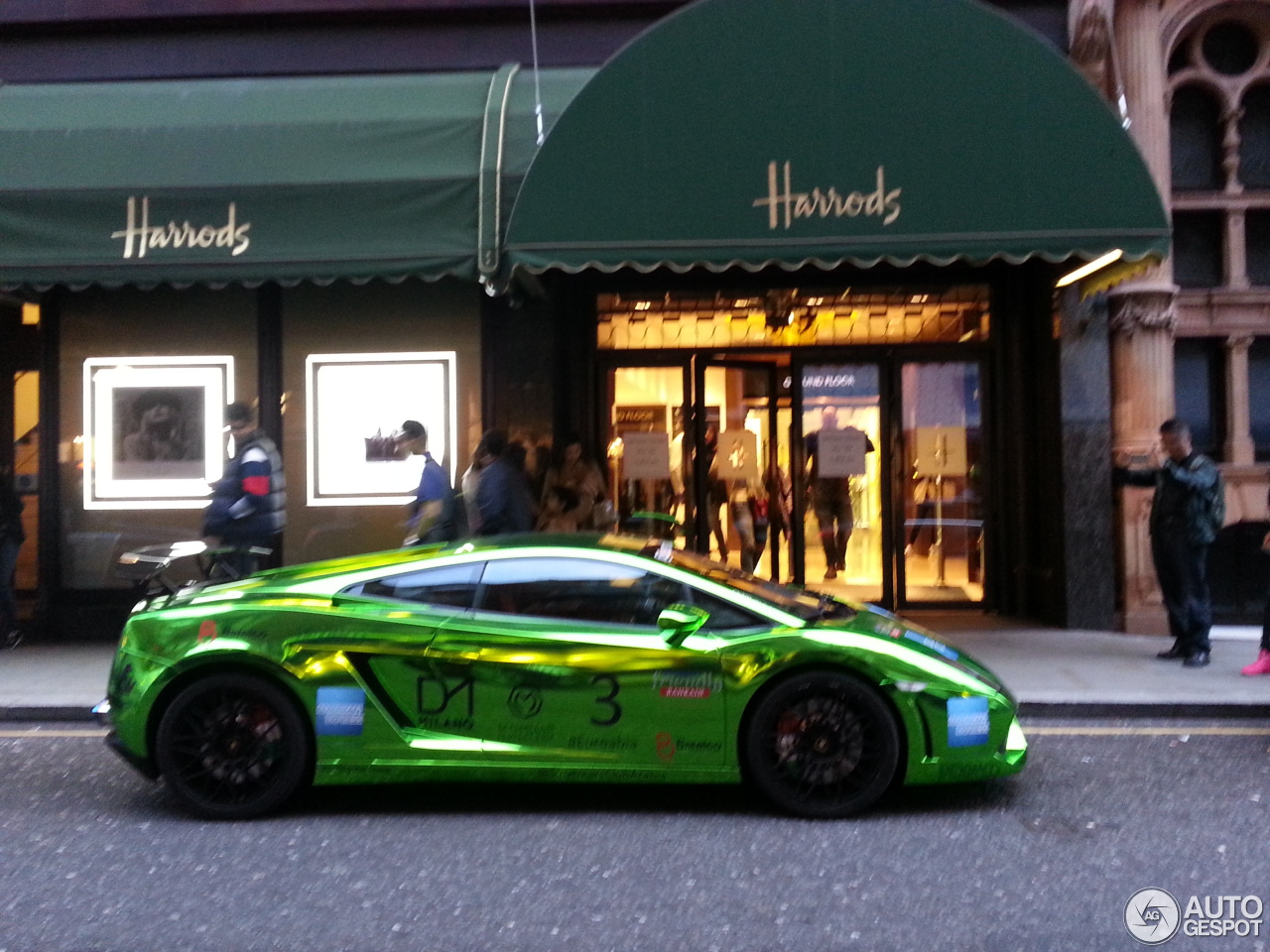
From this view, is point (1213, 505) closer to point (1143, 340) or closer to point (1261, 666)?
point (1261, 666)

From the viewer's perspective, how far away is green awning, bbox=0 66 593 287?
912cm

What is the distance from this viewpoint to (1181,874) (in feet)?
15.9

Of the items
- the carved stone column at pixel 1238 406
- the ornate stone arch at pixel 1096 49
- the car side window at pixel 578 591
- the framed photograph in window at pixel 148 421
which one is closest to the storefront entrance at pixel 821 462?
the carved stone column at pixel 1238 406

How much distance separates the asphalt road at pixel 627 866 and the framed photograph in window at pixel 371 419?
187 inches

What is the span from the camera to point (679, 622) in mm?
5613

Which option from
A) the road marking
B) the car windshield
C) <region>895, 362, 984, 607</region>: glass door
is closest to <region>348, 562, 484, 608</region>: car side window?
the car windshield

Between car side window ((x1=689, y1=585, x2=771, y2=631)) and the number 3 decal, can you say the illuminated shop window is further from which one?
the number 3 decal

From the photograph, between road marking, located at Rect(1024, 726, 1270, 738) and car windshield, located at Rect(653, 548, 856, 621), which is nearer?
car windshield, located at Rect(653, 548, 856, 621)

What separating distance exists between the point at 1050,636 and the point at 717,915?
6953mm

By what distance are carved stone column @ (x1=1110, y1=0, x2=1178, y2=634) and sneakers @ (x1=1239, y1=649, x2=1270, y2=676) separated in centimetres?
183

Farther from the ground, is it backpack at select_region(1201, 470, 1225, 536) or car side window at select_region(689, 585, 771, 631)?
backpack at select_region(1201, 470, 1225, 536)

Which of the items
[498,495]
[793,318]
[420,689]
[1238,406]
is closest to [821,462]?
[793,318]

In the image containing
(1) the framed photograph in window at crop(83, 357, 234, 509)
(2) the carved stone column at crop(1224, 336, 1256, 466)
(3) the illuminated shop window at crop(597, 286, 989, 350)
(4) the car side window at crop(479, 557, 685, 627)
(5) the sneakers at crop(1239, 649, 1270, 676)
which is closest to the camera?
(4) the car side window at crop(479, 557, 685, 627)

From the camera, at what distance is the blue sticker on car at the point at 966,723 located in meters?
5.59
